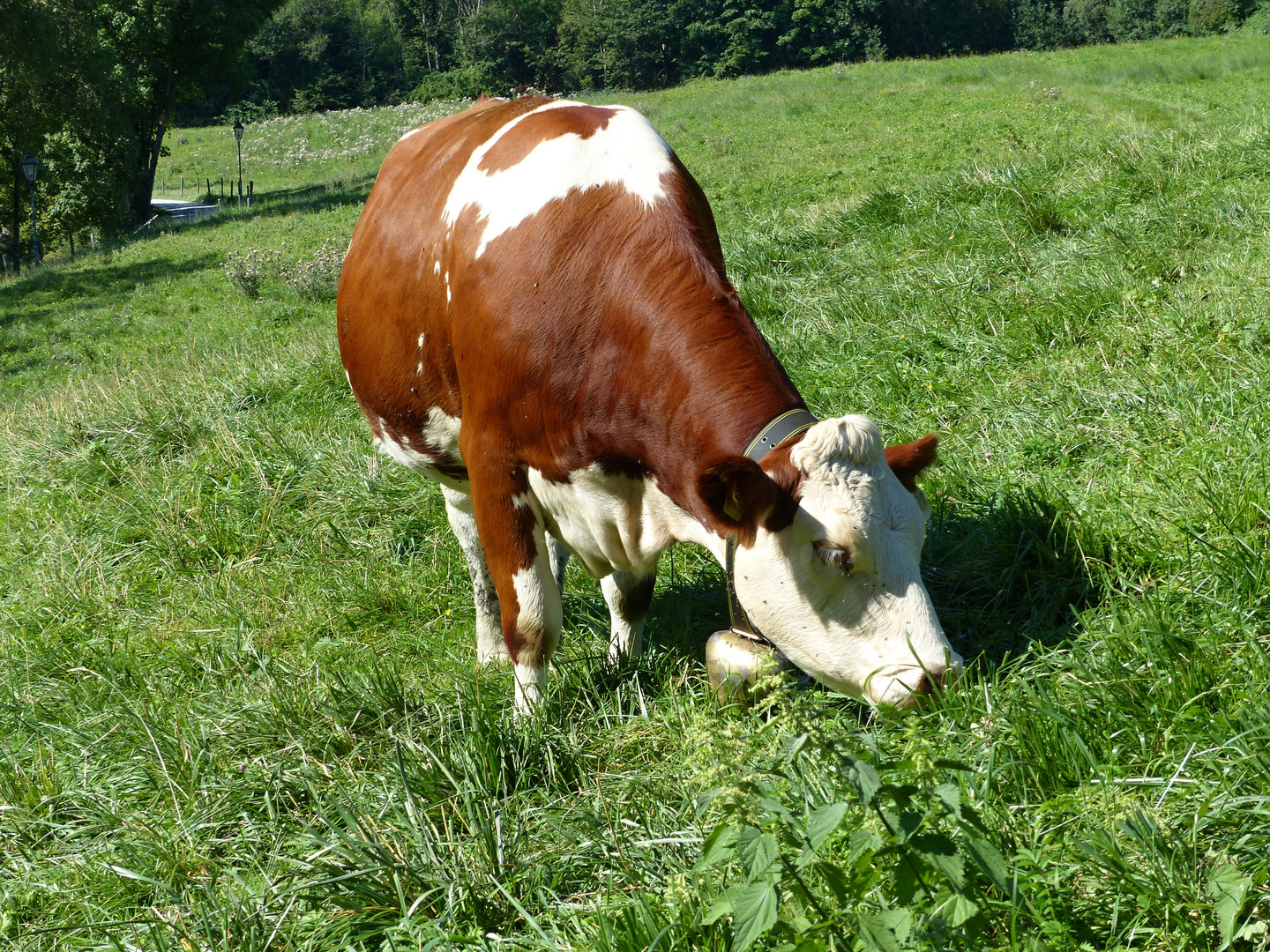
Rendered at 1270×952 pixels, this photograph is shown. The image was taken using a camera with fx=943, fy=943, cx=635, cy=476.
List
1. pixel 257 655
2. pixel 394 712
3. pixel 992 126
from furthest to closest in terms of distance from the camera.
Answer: pixel 992 126, pixel 257 655, pixel 394 712

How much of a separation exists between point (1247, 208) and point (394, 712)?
6.00m

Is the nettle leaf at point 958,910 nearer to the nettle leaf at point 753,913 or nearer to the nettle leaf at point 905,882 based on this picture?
the nettle leaf at point 905,882

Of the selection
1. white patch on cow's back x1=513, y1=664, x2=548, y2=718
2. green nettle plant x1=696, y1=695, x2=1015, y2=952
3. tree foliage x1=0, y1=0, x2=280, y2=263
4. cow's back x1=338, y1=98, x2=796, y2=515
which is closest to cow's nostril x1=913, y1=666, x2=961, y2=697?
A: green nettle plant x1=696, y1=695, x2=1015, y2=952

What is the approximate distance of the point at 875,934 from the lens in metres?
1.56

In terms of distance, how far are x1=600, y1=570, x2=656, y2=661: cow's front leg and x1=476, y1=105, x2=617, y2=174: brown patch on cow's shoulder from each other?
1.65m

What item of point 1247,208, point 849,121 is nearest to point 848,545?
point 1247,208

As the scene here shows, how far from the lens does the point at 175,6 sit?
35875 mm

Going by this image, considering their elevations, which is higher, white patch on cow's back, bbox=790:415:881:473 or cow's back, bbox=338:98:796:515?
cow's back, bbox=338:98:796:515

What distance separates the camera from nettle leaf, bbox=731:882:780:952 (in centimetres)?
153

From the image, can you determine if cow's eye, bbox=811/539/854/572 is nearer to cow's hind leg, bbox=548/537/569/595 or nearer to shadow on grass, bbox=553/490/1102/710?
shadow on grass, bbox=553/490/1102/710

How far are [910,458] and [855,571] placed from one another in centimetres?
40

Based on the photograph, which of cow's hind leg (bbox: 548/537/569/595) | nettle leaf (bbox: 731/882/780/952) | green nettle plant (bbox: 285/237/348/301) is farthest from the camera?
green nettle plant (bbox: 285/237/348/301)

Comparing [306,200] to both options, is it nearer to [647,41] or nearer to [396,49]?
[647,41]

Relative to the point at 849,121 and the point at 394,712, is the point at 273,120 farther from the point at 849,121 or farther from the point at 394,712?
the point at 394,712
